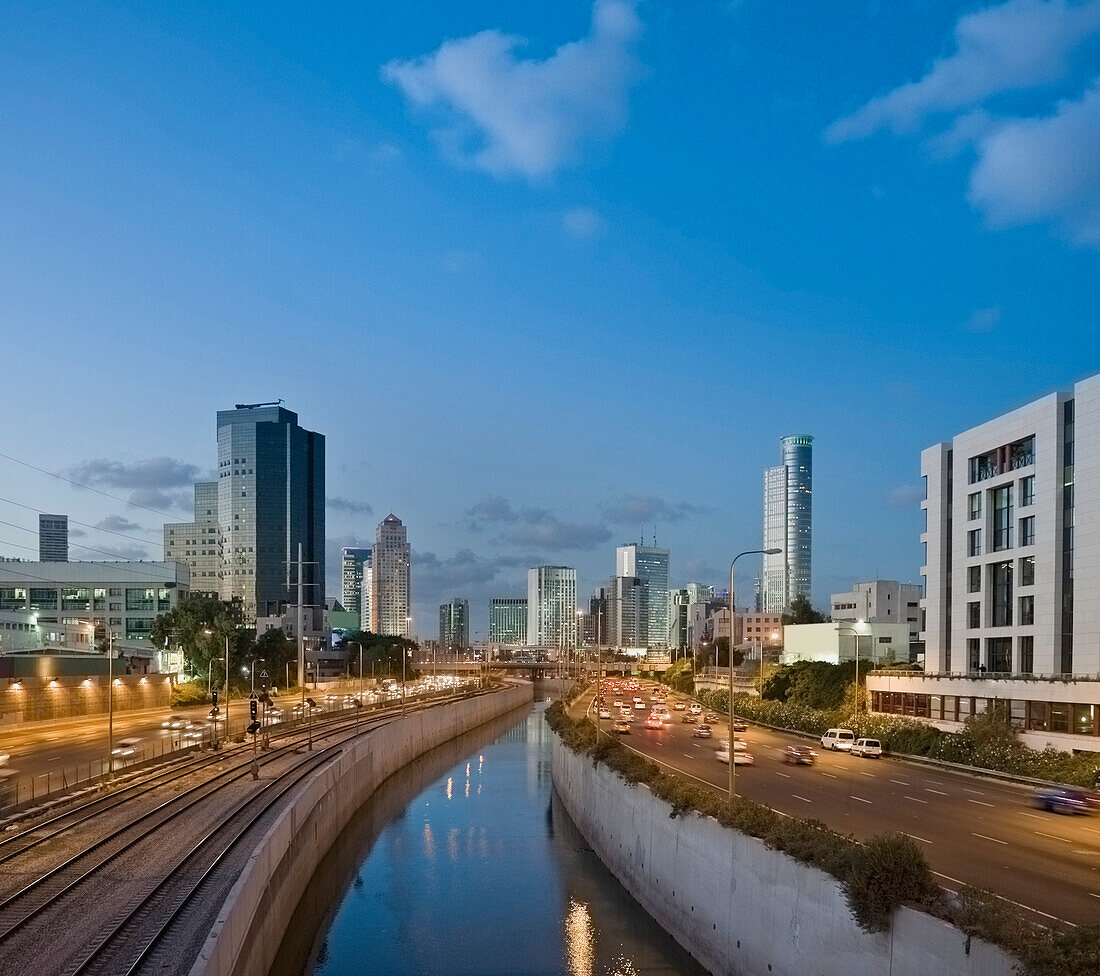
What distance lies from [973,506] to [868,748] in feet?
66.1

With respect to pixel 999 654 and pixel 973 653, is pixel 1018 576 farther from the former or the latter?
pixel 973 653

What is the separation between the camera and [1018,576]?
67.5m

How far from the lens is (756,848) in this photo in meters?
27.7

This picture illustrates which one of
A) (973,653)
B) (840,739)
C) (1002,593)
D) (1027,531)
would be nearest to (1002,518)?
(1027,531)

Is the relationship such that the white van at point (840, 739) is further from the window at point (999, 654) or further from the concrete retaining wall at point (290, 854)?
the concrete retaining wall at point (290, 854)

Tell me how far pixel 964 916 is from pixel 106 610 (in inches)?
5867

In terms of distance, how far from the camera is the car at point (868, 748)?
68.2 metres

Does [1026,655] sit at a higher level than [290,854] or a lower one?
higher

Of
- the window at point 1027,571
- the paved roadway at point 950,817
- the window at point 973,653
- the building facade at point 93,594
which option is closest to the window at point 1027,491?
the window at point 1027,571

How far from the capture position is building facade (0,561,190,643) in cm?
14888

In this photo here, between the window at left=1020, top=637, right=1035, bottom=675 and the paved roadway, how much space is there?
10.4 metres

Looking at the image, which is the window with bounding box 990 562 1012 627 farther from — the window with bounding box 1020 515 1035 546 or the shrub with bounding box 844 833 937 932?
the shrub with bounding box 844 833 937 932

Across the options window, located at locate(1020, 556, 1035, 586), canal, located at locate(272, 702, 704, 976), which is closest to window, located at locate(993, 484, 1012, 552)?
window, located at locate(1020, 556, 1035, 586)

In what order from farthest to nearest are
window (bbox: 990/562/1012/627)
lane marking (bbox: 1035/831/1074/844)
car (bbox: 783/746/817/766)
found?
window (bbox: 990/562/1012/627)
car (bbox: 783/746/817/766)
lane marking (bbox: 1035/831/1074/844)
